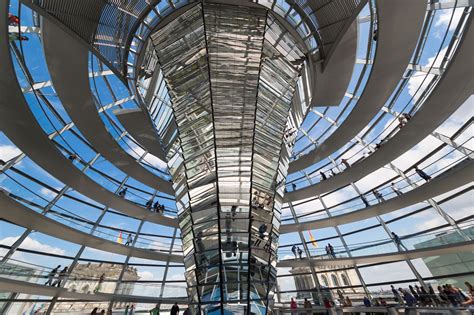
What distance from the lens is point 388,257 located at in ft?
48.3

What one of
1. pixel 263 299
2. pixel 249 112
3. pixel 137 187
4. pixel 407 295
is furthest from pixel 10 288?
pixel 407 295

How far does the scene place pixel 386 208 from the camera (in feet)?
50.0

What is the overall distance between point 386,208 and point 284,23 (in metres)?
12.8

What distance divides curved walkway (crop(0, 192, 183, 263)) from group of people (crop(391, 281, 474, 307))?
13923mm

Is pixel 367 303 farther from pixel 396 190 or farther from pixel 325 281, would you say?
pixel 396 190

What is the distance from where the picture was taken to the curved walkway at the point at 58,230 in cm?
1081

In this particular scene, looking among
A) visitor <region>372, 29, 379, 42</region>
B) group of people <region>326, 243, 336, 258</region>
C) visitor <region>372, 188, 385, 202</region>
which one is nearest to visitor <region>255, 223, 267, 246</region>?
visitor <region>372, 29, 379, 42</region>

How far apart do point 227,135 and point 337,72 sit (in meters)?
6.22

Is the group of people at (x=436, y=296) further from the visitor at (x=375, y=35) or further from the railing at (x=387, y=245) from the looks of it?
the visitor at (x=375, y=35)

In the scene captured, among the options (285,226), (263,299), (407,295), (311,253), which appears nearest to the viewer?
(263,299)

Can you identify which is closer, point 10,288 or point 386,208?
point 10,288

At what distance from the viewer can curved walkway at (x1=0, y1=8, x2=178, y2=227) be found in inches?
286

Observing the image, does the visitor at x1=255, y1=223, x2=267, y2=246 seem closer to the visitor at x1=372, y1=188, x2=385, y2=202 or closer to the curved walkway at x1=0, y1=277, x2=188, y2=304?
the curved walkway at x1=0, y1=277, x2=188, y2=304

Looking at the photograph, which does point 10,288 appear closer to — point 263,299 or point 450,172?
point 263,299
